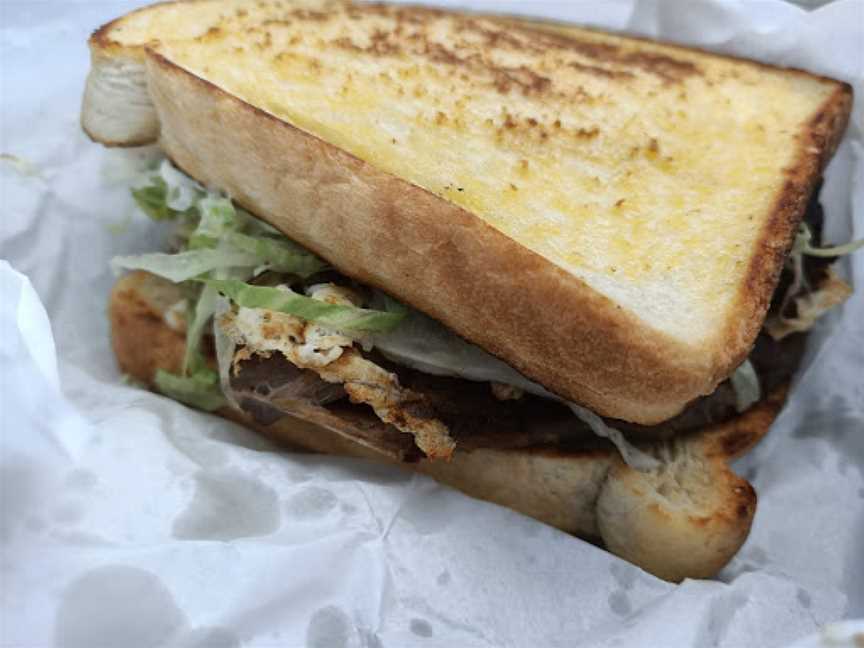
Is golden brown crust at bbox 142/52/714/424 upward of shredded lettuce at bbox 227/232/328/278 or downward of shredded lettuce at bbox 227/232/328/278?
upward

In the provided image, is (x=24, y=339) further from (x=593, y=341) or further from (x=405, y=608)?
(x=593, y=341)

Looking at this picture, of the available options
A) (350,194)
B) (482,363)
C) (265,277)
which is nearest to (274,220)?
(265,277)

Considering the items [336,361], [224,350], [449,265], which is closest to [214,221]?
[224,350]

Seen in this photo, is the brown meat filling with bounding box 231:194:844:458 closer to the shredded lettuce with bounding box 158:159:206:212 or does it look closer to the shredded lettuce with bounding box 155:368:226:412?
the shredded lettuce with bounding box 155:368:226:412

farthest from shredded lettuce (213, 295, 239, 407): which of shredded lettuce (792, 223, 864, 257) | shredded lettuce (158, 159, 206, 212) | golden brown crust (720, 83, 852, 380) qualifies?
shredded lettuce (792, 223, 864, 257)

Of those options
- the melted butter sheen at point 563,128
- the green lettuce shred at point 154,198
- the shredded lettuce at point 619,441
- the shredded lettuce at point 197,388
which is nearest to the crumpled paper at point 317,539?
the shredded lettuce at point 197,388

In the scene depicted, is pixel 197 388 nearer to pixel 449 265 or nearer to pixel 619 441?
pixel 449 265
